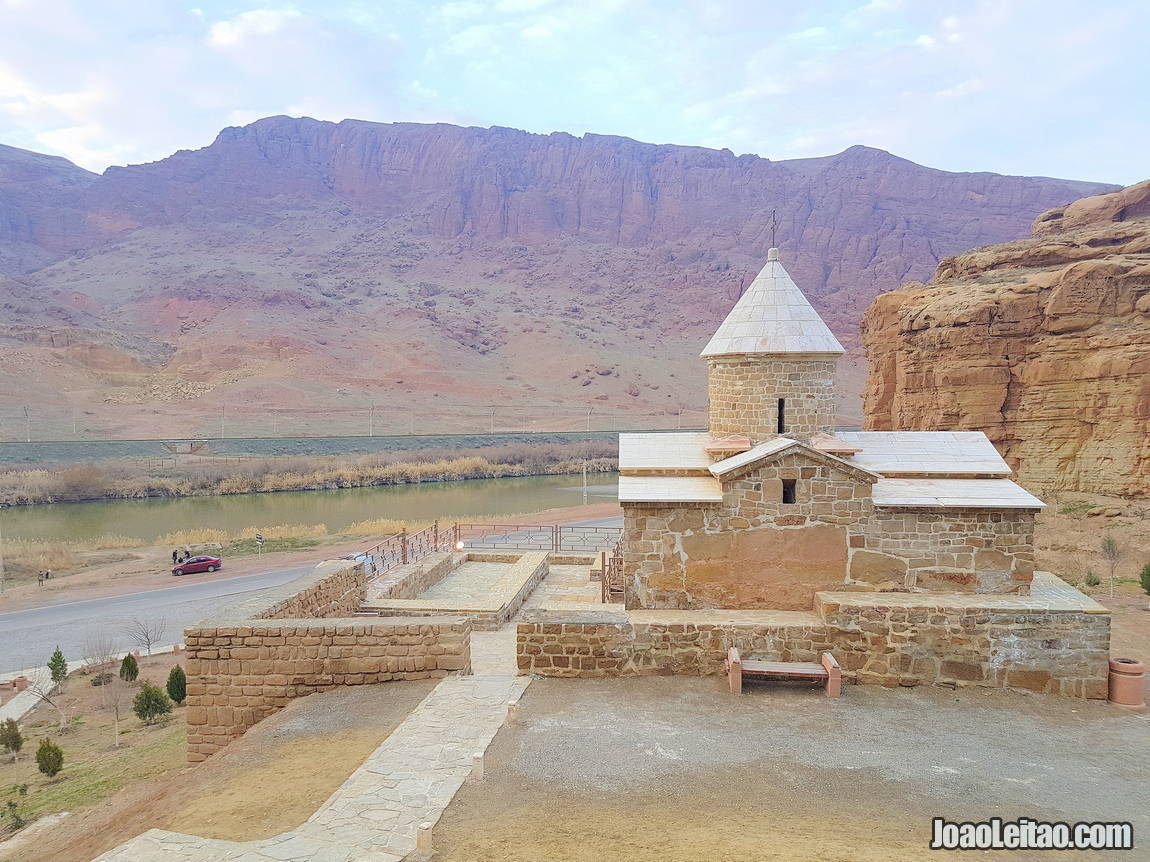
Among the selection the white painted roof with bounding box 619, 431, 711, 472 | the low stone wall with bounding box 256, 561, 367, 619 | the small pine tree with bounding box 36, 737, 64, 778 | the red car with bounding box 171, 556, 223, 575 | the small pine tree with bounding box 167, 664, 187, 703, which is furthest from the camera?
the red car with bounding box 171, 556, 223, 575

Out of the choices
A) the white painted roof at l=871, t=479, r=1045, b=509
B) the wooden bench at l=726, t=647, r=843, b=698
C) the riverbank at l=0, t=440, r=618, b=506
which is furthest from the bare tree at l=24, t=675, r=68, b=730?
the riverbank at l=0, t=440, r=618, b=506

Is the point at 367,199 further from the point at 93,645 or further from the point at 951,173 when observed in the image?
the point at 93,645

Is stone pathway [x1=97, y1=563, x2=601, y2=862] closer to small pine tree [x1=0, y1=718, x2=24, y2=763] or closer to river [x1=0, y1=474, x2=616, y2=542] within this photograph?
small pine tree [x1=0, y1=718, x2=24, y2=763]

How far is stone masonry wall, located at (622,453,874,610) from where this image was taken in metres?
9.45

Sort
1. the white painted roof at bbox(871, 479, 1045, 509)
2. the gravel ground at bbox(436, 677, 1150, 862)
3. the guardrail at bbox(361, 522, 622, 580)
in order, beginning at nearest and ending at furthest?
1. the gravel ground at bbox(436, 677, 1150, 862)
2. the white painted roof at bbox(871, 479, 1045, 509)
3. the guardrail at bbox(361, 522, 622, 580)

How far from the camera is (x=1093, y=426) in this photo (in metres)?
24.8

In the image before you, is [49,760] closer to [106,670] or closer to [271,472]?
[106,670]

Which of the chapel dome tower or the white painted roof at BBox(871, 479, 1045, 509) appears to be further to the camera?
the chapel dome tower

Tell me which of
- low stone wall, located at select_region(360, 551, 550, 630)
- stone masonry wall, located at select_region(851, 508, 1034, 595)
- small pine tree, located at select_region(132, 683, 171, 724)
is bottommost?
small pine tree, located at select_region(132, 683, 171, 724)

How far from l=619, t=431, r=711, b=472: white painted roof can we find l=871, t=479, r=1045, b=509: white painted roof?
246 cm

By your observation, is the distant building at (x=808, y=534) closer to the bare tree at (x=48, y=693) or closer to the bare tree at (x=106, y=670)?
the bare tree at (x=106, y=670)

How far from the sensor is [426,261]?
103375mm

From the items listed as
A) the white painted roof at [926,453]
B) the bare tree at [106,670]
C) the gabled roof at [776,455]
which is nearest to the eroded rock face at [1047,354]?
the white painted roof at [926,453]

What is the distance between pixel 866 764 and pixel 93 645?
17029mm
